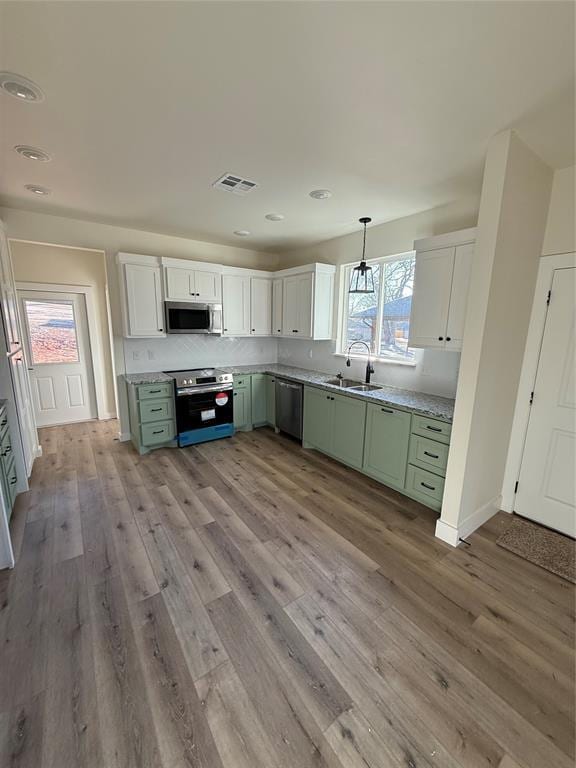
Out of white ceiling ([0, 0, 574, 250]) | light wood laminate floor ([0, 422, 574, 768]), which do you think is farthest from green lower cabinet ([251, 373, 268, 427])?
white ceiling ([0, 0, 574, 250])

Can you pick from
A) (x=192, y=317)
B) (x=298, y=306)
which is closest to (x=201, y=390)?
(x=192, y=317)

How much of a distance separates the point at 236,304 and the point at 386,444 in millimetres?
2903

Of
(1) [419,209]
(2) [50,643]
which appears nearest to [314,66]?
(1) [419,209]

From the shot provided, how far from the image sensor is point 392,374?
3.57 meters

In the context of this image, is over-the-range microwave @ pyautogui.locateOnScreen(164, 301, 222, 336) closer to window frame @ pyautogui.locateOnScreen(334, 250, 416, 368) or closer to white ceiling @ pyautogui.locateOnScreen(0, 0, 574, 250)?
white ceiling @ pyautogui.locateOnScreen(0, 0, 574, 250)

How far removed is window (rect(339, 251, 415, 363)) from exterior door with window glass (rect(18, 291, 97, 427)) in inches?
162

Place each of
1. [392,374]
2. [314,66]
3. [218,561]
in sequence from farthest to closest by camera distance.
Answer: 1. [392,374]
2. [218,561]
3. [314,66]

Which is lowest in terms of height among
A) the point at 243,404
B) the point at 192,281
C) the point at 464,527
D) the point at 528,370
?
the point at 464,527

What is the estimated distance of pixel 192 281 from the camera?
4.15 meters

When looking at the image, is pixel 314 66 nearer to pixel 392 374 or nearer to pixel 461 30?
pixel 461 30

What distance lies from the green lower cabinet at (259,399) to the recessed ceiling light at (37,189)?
2.88 m

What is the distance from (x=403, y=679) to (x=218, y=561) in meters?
1.25

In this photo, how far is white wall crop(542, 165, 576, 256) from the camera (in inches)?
88.9

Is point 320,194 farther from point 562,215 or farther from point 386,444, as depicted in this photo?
point 386,444
